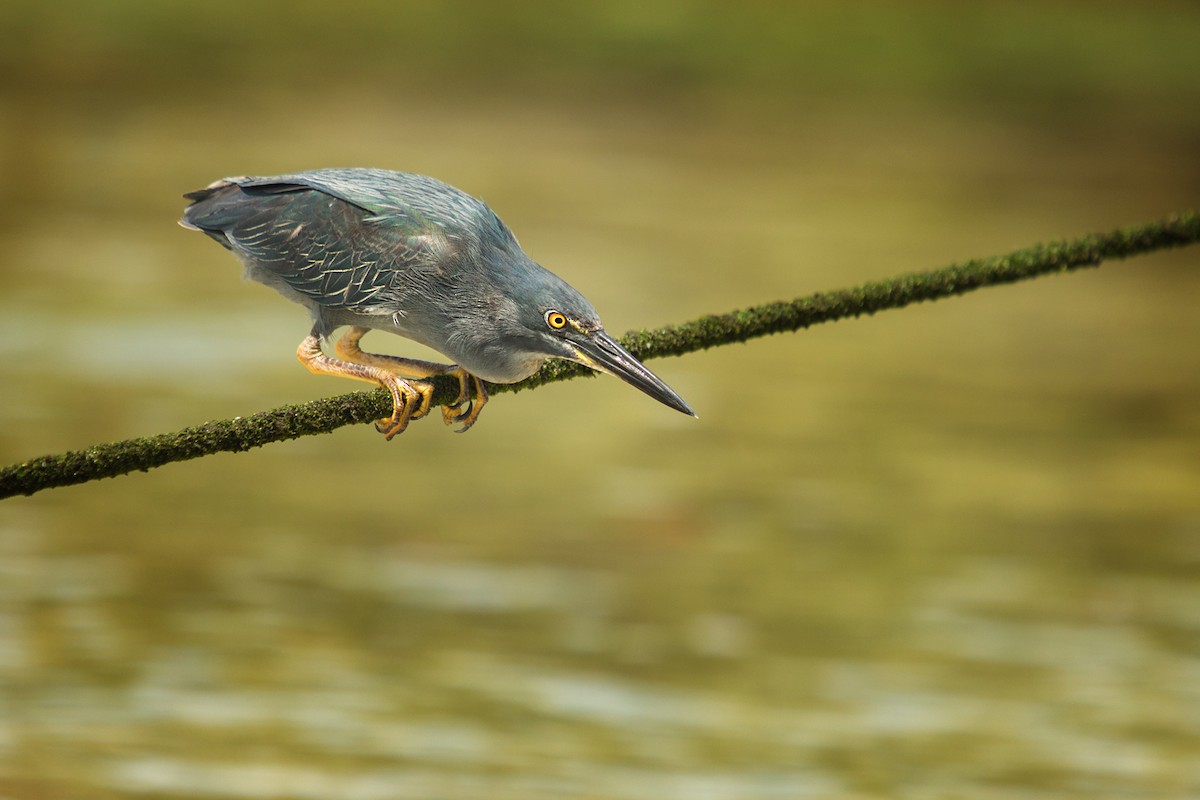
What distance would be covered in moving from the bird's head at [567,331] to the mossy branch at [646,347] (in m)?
0.11

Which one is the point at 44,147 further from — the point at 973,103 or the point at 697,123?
the point at 973,103

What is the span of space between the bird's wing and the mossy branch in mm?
110

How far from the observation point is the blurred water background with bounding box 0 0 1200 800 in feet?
17.3

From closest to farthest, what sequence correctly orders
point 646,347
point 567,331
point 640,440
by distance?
point 567,331 < point 646,347 < point 640,440

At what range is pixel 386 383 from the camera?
4.62 ft

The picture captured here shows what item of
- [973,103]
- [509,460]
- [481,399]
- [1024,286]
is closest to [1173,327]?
[1024,286]

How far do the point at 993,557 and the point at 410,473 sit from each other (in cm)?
256

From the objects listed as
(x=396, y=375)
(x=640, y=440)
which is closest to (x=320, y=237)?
(x=396, y=375)

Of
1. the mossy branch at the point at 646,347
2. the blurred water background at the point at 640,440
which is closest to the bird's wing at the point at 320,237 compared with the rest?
the mossy branch at the point at 646,347

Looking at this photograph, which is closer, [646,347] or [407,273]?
[407,273]

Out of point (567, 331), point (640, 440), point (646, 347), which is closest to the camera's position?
point (567, 331)

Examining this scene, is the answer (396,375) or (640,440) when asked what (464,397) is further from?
(640,440)

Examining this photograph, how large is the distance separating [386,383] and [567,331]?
0.67 ft

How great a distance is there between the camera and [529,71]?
482 inches
